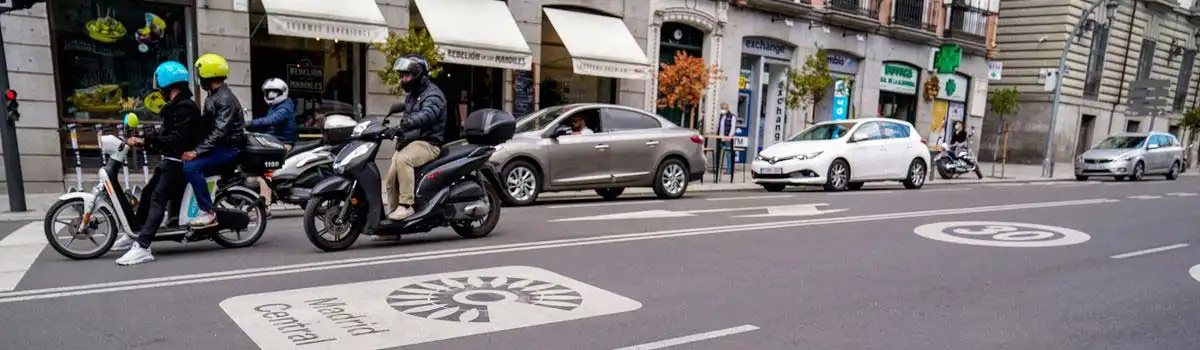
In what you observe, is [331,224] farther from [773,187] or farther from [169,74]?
[773,187]

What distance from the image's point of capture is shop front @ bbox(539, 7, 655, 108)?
16.8 m

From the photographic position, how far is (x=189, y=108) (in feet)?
20.9

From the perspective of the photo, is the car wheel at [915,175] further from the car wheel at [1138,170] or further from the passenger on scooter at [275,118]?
the passenger on scooter at [275,118]

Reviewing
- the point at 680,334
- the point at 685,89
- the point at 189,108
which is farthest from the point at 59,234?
the point at 685,89

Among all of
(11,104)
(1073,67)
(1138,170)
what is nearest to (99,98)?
(11,104)

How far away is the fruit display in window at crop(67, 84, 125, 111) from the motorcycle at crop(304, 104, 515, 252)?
25.9ft

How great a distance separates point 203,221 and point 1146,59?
4386cm

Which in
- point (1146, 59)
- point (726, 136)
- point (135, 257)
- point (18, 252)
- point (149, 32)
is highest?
point (1146, 59)

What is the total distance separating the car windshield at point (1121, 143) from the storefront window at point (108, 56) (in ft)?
86.1

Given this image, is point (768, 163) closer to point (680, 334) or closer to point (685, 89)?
point (685, 89)

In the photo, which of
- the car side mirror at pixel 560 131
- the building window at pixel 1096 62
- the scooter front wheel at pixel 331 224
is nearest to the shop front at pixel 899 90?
the building window at pixel 1096 62

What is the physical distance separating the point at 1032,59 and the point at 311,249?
33917 mm

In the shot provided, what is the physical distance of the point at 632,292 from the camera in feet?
18.5

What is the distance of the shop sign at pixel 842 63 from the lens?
2388 centimetres
